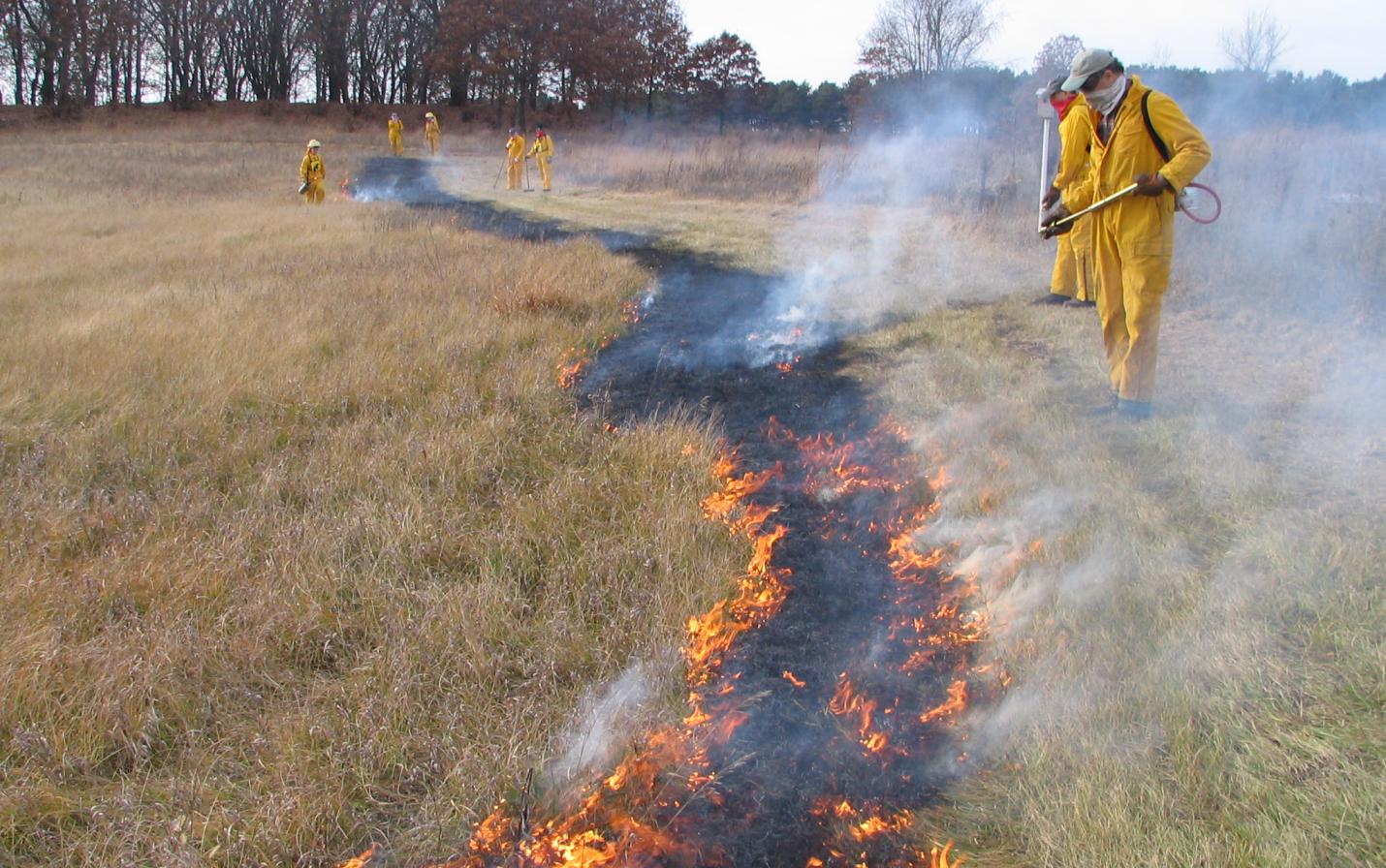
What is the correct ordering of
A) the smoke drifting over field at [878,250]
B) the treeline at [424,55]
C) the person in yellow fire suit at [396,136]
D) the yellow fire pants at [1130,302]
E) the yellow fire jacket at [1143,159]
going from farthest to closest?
1. the treeline at [424,55]
2. the person in yellow fire suit at [396,136]
3. the smoke drifting over field at [878,250]
4. the yellow fire pants at [1130,302]
5. the yellow fire jacket at [1143,159]

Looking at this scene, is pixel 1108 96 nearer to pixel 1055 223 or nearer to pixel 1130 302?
pixel 1055 223

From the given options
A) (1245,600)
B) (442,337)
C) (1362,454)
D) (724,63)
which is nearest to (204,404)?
(442,337)

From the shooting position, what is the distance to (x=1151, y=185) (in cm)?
439

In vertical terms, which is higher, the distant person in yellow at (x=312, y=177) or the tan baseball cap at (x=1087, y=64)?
the distant person in yellow at (x=312, y=177)

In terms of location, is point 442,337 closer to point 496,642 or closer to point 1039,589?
point 496,642

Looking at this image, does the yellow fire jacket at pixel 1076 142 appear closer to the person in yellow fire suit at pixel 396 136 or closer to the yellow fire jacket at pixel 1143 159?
the yellow fire jacket at pixel 1143 159

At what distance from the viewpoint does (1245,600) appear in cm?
305

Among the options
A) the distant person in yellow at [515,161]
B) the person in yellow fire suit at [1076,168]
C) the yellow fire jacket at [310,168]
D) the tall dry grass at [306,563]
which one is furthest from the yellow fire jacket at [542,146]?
the person in yellow fire suit at [1076,168]

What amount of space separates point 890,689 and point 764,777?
60 cm

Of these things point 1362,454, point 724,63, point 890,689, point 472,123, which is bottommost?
point 890,689

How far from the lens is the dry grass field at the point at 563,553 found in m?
2.61

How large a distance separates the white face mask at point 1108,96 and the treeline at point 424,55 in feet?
104

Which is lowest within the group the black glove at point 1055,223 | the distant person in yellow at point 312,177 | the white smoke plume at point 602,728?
the white smoke plume at point 602,728

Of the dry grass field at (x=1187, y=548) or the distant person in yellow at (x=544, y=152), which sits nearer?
the dry grass field at (x=1187, y=548)
